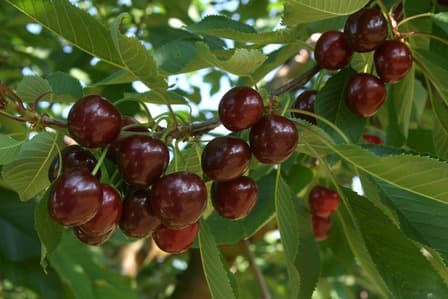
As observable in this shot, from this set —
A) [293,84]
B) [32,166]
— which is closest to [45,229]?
[32,166]

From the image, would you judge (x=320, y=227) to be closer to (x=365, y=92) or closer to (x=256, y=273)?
(x=256, y=273)

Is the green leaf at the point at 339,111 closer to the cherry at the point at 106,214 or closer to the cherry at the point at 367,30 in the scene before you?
the cherry at the point at 367,30

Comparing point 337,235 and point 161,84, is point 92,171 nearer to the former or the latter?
point 161,84

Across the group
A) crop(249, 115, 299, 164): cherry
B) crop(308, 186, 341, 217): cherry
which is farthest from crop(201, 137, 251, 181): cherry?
crop(308, 186, 341, 217): cherry

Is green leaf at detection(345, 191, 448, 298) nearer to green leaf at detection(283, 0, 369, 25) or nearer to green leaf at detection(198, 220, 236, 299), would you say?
green leaf at detection(198, 220, 236, 299)

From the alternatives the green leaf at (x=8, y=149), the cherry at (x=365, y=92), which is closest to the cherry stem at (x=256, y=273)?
the cherry at (x=365, y=92)

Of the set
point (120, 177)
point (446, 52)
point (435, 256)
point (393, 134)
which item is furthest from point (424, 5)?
point (120, 177)
